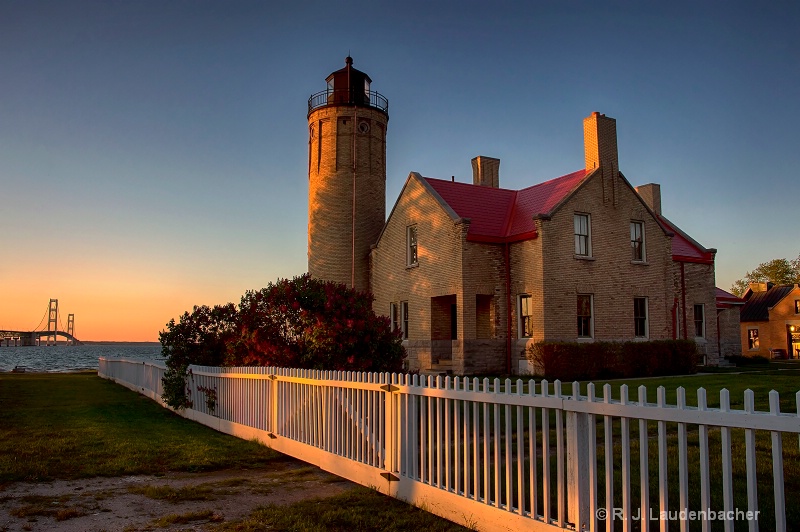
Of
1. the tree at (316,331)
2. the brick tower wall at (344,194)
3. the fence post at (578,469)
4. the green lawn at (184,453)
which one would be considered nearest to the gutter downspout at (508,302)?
the brick tower wall at (344,194)

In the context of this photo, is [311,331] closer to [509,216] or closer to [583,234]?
[583,234]

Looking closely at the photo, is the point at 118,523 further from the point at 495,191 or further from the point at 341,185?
the point at 341,185

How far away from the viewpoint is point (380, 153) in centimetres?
3381

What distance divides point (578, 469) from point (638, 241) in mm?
23934

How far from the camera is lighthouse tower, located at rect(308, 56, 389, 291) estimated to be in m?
32.4

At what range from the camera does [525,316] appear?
82.9ft

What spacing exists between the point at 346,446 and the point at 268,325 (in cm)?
471

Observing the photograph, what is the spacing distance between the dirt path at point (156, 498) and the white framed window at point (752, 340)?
172ft

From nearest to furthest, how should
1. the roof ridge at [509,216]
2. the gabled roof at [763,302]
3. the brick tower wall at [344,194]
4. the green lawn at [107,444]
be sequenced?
the green lawn at [107,444], the roof ridge at [509,216], the brick tower wall at [344,194], the gabled roof at [763,302]

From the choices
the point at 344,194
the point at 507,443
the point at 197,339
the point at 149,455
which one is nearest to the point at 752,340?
the point at 344,194

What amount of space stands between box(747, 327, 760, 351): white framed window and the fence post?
5414cm

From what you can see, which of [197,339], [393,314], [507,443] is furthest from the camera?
[393,314]

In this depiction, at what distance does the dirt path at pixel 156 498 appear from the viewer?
611 cm

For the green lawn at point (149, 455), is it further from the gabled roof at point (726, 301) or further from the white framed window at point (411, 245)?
the gabled roof at point (726, 301)
